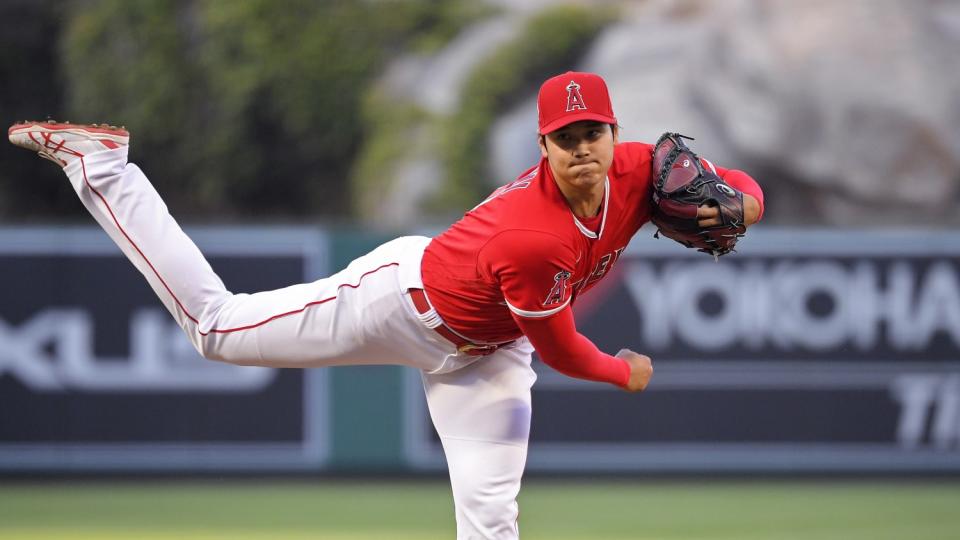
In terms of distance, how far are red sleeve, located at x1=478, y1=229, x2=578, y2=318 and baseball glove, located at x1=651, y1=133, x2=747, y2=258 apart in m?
0.40

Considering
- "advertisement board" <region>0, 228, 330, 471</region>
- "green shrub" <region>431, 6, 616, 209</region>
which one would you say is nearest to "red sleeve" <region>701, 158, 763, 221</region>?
"advertisement board" <region>0, 228, 330, 471</region>

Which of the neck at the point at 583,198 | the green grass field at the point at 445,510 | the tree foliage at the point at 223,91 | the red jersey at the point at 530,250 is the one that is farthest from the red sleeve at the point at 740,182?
the tree foliage at the point at 223,91

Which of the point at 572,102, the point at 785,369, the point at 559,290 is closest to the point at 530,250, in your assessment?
the point at 559,290

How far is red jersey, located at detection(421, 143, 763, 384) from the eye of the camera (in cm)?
373

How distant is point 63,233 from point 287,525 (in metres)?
2.45

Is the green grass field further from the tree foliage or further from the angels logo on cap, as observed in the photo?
the tree foliage

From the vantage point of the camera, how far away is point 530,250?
3.70 metres

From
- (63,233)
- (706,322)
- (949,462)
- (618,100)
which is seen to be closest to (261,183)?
(618,100)

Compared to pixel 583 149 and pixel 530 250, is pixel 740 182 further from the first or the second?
pixel 530 250

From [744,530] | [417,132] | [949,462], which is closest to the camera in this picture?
[744,530]

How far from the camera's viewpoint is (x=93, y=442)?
7.79 meters

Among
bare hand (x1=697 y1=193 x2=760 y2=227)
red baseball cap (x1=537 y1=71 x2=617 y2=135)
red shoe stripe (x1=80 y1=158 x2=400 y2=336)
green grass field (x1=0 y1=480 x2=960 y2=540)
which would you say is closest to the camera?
red baseball cap (x1=537 y1=71 x2=617 y2=135)

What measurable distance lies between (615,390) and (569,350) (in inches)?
159

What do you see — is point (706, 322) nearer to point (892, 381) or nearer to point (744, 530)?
point (892, 381)
